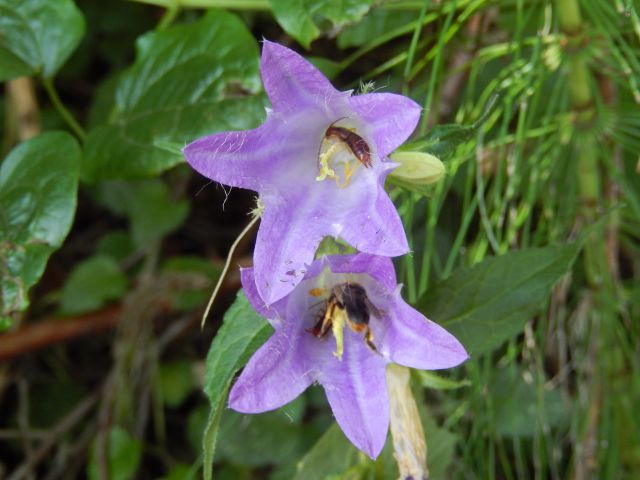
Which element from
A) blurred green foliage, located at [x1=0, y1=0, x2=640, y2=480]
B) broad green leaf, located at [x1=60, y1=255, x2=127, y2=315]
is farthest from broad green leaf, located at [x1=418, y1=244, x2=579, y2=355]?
broad green leaf, located at [x1=60, y1=255, x2=127, y2=315]

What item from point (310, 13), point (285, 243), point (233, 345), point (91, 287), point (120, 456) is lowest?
point (120, 456)

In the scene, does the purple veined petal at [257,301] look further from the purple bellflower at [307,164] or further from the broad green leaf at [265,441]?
the broad green leaf at [265,441]

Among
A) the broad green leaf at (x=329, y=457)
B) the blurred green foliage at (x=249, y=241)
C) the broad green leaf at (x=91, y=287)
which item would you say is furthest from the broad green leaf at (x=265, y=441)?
the broad green leaf at (x=329, y=457)

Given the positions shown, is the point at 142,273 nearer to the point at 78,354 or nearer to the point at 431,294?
the point at 78,354

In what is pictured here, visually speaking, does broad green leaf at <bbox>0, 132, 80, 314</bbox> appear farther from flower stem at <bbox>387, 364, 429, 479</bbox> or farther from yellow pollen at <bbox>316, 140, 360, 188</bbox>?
flower stem at <bbox>387, 364, 429, 479</bbox>

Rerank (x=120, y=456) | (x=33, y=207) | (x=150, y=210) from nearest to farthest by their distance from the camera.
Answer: (x=33, y=207), (x=120, y=456), (x=150, y=210)

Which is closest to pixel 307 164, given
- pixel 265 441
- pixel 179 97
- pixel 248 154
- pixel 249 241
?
pixel 248 154

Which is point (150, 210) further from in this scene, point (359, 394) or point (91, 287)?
point (359, 394)
